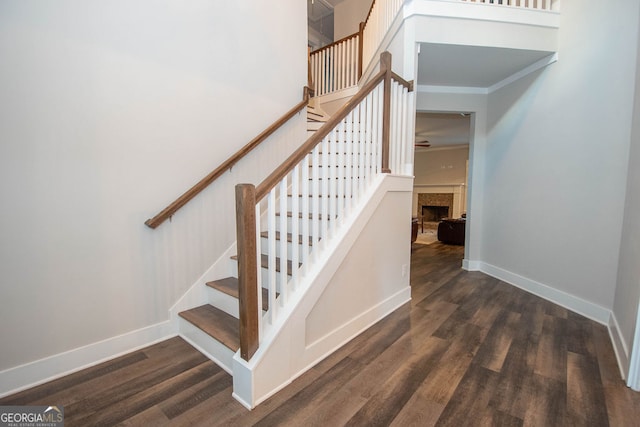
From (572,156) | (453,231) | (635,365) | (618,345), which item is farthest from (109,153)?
(453,231)

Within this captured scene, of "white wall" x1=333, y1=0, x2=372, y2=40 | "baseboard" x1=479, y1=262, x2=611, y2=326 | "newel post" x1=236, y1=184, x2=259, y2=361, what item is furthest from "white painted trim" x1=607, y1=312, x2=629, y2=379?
"white wall" x1=333, y1=0, x2=372, y2=40

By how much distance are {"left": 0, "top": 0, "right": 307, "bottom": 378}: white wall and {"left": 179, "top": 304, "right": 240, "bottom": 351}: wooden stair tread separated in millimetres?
240

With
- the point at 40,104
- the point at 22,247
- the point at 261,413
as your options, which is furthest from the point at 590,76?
the point at 22,247

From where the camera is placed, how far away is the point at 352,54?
5109mm

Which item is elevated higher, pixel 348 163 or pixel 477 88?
pixel 477 88

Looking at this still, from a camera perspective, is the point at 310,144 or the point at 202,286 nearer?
the point at 310,144

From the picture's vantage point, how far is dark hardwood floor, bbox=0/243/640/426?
1464mm

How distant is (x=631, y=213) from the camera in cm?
216

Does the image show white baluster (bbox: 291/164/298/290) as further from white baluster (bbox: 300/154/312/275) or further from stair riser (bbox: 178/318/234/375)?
stair riser (bbox: 178/318/234/375)

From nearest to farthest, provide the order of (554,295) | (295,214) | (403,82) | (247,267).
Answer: (247,267) → (295,214) → (403,82) → (554,295)

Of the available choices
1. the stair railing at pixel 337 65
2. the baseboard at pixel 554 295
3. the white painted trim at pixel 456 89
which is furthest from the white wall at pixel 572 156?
the stair railing at pixel 337 65

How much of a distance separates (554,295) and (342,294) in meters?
Answer: 2.53

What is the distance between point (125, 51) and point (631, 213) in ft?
12.6

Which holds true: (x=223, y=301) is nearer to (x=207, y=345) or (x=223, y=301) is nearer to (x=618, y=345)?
(x=207, y=345)
